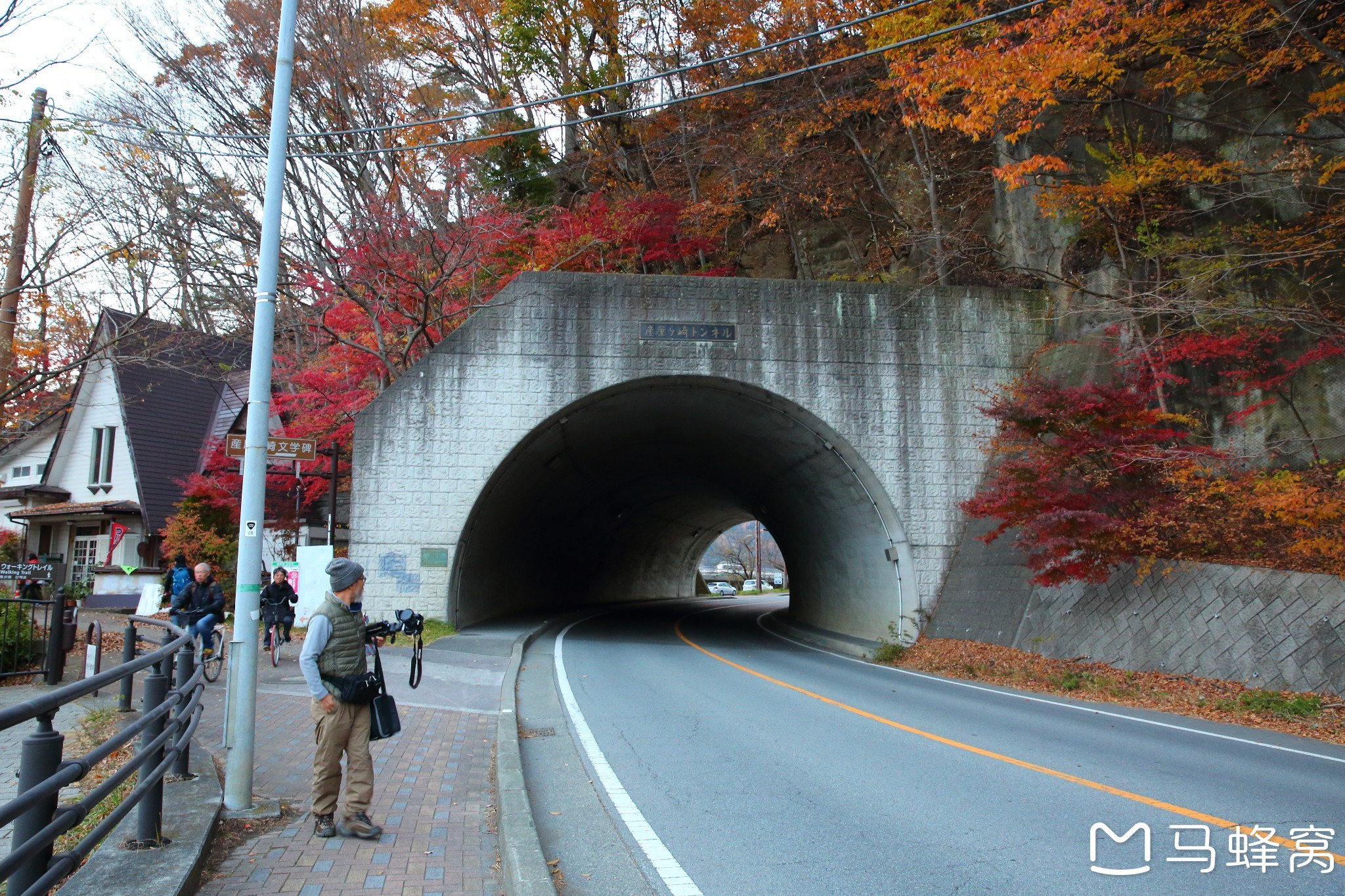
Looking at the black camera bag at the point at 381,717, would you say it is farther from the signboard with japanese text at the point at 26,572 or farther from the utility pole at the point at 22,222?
the utility pole at the point at 22,222

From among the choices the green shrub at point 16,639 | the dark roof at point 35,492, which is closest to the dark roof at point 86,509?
the dark roof at point 35,492

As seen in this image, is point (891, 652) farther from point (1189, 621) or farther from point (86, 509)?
point (86, 509)

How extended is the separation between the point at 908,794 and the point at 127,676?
621 cm

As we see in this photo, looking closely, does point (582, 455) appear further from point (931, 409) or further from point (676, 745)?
point (676, 745)

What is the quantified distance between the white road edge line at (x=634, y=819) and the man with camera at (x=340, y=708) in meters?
1.47

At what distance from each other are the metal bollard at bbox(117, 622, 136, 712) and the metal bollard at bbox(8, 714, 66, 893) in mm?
4300

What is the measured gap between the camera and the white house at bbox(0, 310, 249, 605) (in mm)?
25266

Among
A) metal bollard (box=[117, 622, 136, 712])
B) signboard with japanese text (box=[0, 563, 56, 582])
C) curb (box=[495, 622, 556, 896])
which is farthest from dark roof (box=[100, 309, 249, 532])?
curb (box=[495, 622, 556, 896])

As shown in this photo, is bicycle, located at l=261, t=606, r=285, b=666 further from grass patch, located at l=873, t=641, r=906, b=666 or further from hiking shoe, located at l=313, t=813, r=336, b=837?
grass patch, located at l=873, t=641, r=906, b=666

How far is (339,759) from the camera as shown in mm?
4719

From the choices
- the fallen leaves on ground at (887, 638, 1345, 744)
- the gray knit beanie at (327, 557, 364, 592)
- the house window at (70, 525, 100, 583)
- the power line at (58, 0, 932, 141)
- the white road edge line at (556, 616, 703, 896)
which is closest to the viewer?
the white road edge line at (556, 616, 703, 896)

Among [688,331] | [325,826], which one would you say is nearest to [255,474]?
[325,826]

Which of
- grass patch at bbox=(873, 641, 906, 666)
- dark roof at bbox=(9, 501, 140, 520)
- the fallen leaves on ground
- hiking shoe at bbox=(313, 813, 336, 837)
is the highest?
dark roof at bbox=(9, 501, 140, 520)

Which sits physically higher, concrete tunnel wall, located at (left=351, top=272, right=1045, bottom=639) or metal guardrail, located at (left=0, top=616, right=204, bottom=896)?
Result: concrete tunnel wall, located at (left=351, top=272, right=1045, bottom=639)
